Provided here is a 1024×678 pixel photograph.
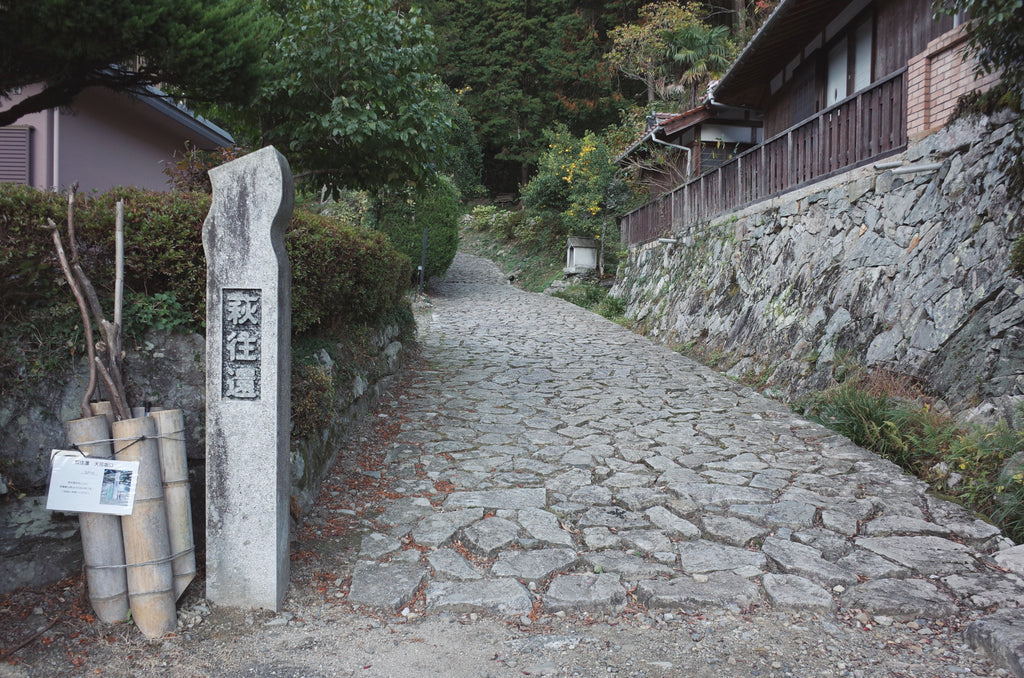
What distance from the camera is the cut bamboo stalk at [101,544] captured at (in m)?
3.36

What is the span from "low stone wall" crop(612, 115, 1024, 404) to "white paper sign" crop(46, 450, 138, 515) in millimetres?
6538

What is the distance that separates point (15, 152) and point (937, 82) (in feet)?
38.1

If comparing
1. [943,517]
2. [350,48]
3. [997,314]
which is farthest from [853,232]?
[350,48]

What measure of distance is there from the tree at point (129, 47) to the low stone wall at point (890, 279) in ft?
21.4

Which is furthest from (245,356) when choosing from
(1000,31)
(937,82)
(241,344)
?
(937,82)

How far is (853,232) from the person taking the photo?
8789 mm

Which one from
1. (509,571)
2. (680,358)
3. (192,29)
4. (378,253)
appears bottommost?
(509,571)

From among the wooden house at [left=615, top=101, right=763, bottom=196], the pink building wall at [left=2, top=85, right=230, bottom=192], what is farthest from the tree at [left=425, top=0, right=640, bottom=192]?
the pink building wall at [left=2, top=85, right=230, bottom=192]

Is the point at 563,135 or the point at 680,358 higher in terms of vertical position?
the point at 563,135

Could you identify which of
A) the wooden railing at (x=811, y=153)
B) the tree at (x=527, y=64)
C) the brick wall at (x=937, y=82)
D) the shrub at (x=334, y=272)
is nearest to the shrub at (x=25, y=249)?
the shrub at (x=334, y=272)

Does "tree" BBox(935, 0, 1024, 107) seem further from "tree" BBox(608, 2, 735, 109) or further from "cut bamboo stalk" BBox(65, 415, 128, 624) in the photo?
"tree" BBox(608, 2, 735, 109)

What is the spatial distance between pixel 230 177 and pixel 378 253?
3.52 metres

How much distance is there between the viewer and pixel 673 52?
24.8 meters

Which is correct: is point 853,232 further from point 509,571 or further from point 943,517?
point 509,571
